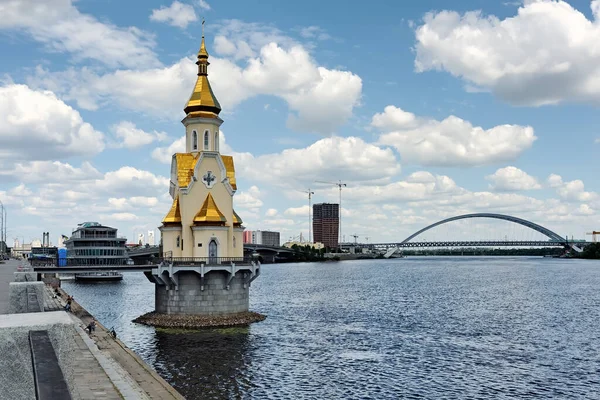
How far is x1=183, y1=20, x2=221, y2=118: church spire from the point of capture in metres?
69.0

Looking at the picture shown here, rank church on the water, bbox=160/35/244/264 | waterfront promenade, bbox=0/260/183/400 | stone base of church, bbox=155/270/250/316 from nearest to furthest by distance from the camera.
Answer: waterfront promenade, bbox=0/260/183/400
stone base of church, bbox=155/270/250/316
church on the water, bbox=160/35/244/264

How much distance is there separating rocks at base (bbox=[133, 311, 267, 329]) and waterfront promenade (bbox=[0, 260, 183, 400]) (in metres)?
7.08

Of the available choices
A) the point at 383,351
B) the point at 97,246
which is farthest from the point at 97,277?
the point at 383,351

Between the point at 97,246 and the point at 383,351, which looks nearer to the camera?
the point at 383,351

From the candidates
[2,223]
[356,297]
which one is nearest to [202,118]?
[356,297]

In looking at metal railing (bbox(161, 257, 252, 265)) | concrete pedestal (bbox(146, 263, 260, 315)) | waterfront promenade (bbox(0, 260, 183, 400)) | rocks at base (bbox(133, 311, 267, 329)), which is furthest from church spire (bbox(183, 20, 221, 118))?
waterfront promenade (bbox(0, 260, 183, 400))

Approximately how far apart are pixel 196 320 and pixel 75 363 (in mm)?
29801

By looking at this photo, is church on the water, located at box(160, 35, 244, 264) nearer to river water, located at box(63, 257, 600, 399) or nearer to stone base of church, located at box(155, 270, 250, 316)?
stone base of church, located at box(155, 270, 250, 316)

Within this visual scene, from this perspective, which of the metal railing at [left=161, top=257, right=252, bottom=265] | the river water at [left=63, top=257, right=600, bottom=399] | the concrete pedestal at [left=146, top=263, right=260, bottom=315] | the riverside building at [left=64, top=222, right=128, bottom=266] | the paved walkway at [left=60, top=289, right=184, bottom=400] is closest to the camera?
the paved walkway at [left=60, top=289, right=184, bottom=400]


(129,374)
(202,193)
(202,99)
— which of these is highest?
(202,99)

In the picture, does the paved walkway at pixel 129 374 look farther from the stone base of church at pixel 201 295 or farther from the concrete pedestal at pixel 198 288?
the stone base of church at pixel 201 295

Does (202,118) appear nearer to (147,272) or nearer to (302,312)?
(147,272)

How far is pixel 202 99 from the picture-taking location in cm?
6925

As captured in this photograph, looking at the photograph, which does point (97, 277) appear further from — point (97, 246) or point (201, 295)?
point (201, 295)
